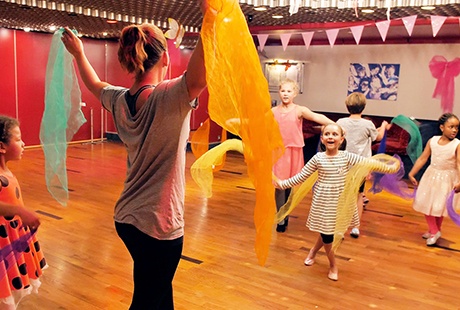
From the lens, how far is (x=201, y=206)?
5.33 meters

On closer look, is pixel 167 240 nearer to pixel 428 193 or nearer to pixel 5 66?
pixel 428 193

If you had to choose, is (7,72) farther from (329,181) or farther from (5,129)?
(329,181)

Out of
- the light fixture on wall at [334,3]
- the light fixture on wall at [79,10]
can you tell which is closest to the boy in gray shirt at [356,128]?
the light fixture on wall at [334,3]

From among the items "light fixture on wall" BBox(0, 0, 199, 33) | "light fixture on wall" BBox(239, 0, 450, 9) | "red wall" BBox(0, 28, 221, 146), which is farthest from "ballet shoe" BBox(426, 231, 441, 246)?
"red wall" BBox(0, 28, 221, 146)

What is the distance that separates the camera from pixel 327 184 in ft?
11.0

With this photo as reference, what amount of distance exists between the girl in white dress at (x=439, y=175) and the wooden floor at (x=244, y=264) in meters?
0.32

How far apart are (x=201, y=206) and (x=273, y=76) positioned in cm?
497

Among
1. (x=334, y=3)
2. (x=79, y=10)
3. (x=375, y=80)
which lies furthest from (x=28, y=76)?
(x=375, y=80)

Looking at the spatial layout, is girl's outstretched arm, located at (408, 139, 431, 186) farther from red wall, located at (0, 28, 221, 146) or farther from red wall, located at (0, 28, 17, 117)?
red wall, located at (0, 28, 17, 117)

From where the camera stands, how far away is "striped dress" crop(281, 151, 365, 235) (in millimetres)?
3301

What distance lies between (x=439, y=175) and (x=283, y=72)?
5644 millimetres

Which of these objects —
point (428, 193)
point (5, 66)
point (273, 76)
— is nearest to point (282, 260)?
point (428, 193)

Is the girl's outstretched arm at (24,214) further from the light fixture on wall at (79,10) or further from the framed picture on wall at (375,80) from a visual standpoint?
the framed picture on wall at (375,80)

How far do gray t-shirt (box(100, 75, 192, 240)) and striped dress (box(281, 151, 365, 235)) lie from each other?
1.94 meters
